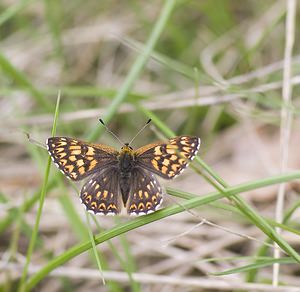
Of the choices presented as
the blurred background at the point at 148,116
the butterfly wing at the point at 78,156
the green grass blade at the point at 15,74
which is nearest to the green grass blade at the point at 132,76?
the blurred background at the point at 148,116

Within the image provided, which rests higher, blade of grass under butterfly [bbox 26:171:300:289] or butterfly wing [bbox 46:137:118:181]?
butterfly wing [bbox 46:137:118:181]

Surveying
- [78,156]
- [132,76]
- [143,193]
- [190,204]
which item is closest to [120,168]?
[78,156]

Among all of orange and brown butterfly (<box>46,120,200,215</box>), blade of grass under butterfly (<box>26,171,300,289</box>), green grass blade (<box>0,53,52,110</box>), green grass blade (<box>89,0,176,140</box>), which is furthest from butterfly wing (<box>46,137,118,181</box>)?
green grass blade (<box>0,53,52,110</box>)

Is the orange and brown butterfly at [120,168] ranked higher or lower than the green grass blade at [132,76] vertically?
lower

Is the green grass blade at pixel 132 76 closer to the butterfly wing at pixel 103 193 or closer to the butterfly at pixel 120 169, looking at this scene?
the butterfly at pixel 120 169

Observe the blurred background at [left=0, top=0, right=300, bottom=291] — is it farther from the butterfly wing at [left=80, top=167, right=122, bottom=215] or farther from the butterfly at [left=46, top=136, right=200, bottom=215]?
the butterfly wing at [left=80, top=167, right=122, bottom=215]
